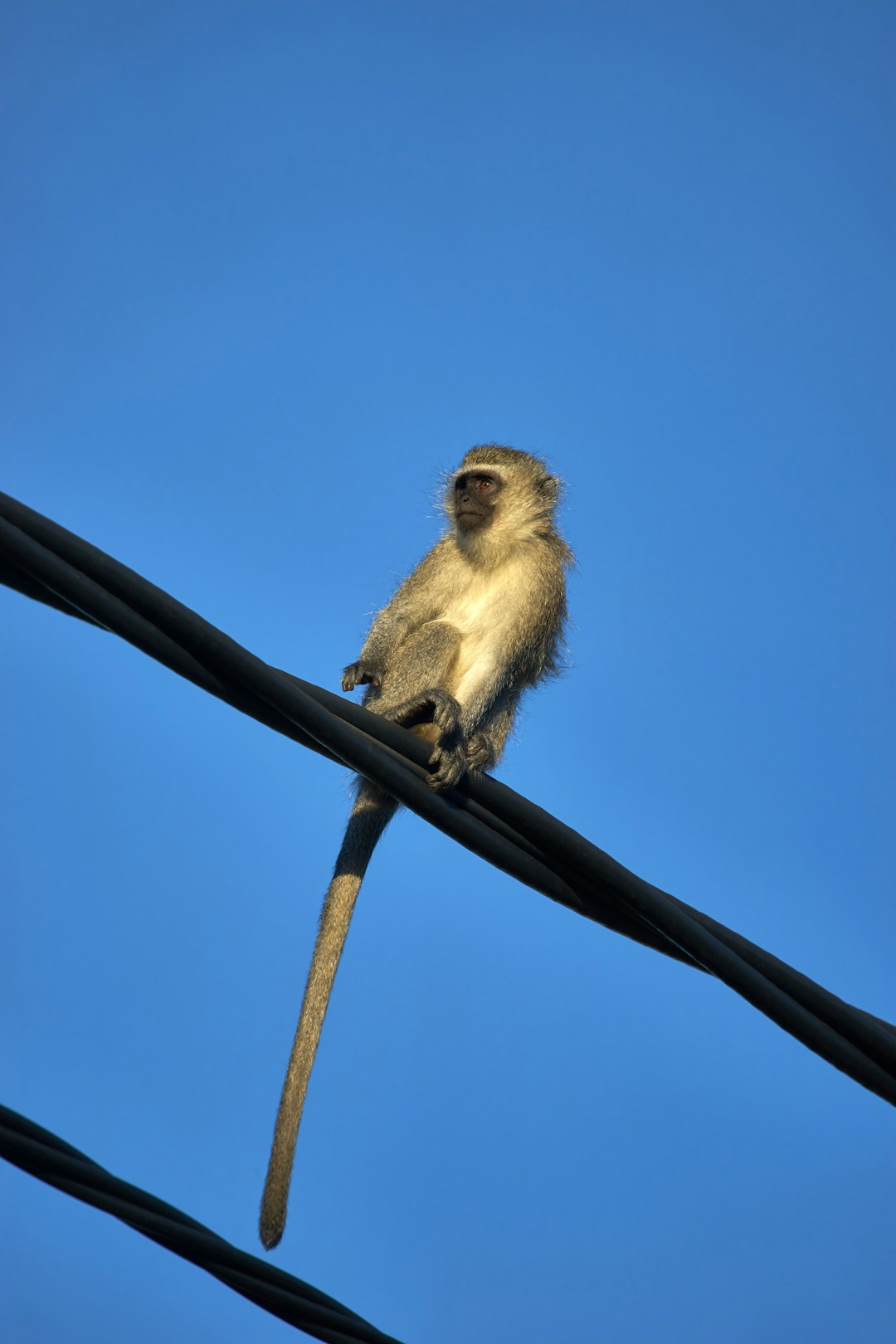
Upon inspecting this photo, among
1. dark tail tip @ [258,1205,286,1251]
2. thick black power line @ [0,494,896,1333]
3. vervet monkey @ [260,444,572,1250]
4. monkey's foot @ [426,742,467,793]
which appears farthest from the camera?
vervet monkey @ [260,444,572,1250]

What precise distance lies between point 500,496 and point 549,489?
18.4 inches

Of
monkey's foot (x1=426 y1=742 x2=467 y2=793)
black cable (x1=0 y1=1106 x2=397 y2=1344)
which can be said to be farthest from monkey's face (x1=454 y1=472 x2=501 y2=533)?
black cable (x1=0 y1=1106 x2=397 y2=1344)

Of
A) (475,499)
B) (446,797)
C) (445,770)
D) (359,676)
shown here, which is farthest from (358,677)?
(446,797)

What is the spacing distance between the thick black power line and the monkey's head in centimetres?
488

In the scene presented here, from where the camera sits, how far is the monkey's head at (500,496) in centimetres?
914

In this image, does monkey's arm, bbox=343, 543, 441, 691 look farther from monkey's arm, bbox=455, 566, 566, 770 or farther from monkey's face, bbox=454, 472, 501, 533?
monkey's arm, bbox=455, 566, 566, 770

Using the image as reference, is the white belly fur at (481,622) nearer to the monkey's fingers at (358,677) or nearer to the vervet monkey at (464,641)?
the vervet monkey at (464,641)

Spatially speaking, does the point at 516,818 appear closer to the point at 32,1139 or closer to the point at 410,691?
the point at 32,1139

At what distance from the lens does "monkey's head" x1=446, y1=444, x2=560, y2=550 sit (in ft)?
30.0

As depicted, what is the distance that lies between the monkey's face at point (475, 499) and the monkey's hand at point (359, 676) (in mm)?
1446

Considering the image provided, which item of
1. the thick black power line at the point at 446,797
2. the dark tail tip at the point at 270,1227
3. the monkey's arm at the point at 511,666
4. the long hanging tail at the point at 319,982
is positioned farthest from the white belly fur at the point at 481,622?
the thick black power line at the point at 446,797

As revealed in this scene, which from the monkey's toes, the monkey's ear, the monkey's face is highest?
the monkey's ear

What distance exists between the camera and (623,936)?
4355 millimetres

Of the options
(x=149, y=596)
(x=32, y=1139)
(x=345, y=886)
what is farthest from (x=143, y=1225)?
(x=345, y=886)
